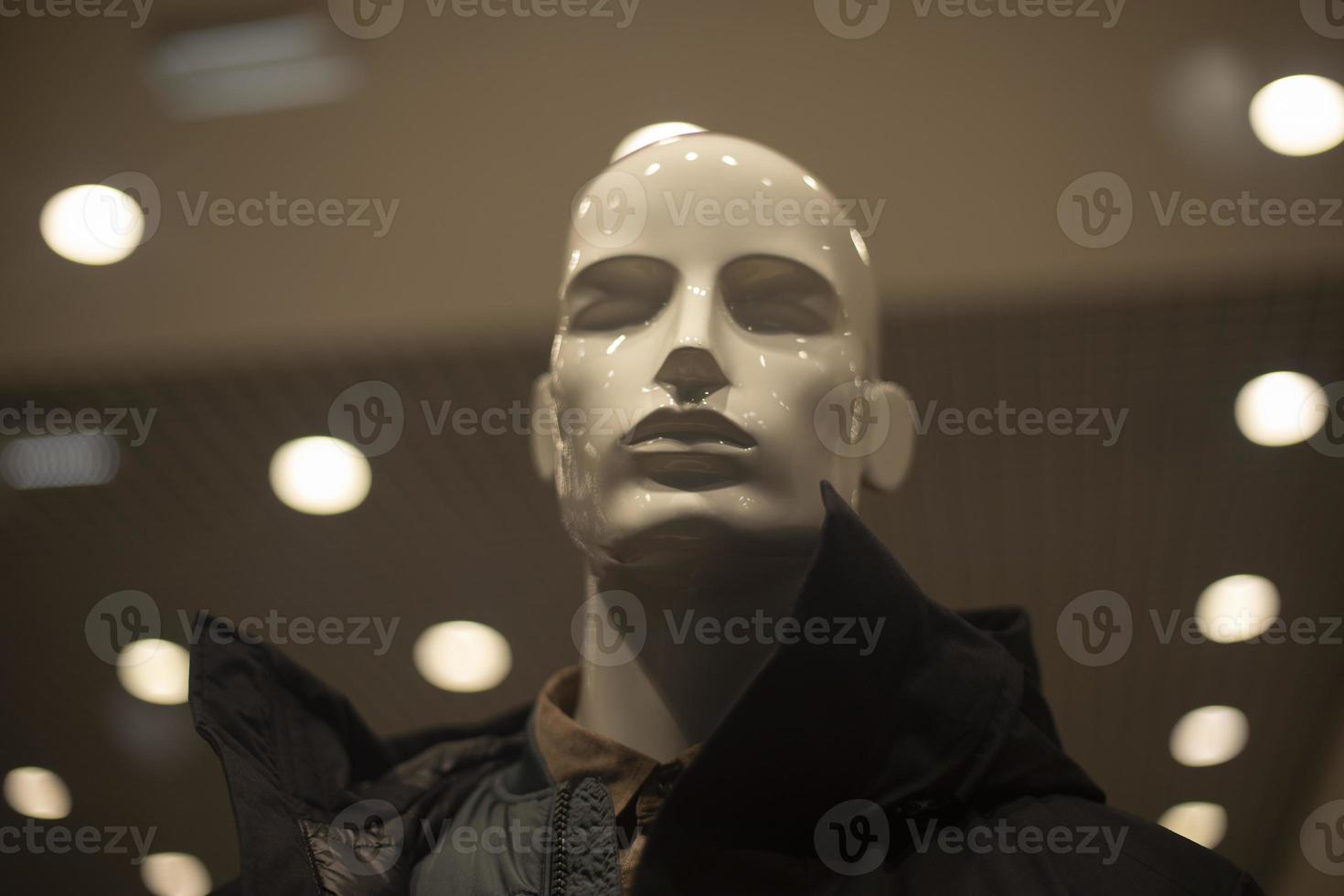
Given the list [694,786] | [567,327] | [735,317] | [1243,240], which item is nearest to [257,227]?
[567,327]

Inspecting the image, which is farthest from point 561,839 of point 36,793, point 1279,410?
point 1279,410

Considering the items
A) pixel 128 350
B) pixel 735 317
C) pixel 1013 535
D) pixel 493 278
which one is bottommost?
pixel 1013 535

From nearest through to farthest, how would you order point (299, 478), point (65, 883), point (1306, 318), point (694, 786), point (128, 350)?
point (694, 786)
point (65, 883)
point (1306, 318)
point (128, 350)
point (299, 478)

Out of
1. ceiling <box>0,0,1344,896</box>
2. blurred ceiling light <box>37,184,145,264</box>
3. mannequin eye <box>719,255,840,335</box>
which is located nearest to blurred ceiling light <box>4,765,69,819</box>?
ceiling <box>0,0,1344,896</box>

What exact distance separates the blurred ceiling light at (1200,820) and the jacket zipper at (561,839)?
0.90 meters

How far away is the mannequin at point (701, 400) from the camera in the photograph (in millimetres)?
1140

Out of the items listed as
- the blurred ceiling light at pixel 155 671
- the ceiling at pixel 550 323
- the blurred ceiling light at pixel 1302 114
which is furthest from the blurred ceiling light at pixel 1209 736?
the blurred ceiling light at pixel 155 671

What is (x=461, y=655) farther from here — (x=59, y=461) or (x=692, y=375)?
(x=692, y=375)

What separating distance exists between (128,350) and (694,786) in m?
1.18

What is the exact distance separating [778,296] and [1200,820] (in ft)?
3.19

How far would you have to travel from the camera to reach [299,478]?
1836mm

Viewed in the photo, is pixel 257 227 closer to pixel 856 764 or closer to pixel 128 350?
pixel 128 350

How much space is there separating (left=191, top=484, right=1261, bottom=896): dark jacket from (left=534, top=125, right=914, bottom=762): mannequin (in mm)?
166

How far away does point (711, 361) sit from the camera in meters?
1.16
